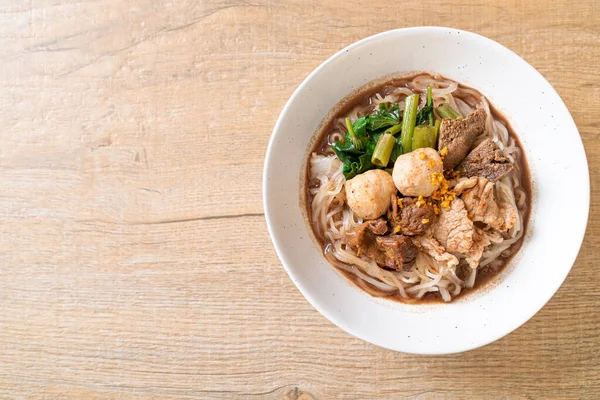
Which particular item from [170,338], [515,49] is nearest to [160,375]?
[170,338]

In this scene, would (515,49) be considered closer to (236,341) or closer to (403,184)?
(403,184)

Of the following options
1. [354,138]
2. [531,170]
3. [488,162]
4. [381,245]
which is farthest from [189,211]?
[531,170]

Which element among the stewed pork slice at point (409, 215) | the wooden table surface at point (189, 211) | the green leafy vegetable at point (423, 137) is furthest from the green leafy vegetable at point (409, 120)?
the wooden table surface at point (189, 211)

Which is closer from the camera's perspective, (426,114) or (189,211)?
(426,114)

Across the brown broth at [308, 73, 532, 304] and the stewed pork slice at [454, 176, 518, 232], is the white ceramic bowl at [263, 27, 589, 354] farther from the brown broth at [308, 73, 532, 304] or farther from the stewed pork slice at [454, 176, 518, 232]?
the stewed pork slice at [454, 176, 518, 232]

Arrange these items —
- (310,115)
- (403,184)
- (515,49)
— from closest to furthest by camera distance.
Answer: (403,184) < (310,115) < (515,49)

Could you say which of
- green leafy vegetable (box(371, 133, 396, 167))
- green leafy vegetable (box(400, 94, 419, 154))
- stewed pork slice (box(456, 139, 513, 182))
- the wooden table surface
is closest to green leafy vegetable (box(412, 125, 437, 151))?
green leafy vegetable (box(400, 94, 419, 154))

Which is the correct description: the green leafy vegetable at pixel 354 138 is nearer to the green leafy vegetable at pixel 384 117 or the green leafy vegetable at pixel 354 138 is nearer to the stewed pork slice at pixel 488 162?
the green leafy vegetable at pixel 384 117

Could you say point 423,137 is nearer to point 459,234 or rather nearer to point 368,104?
point 368,104
